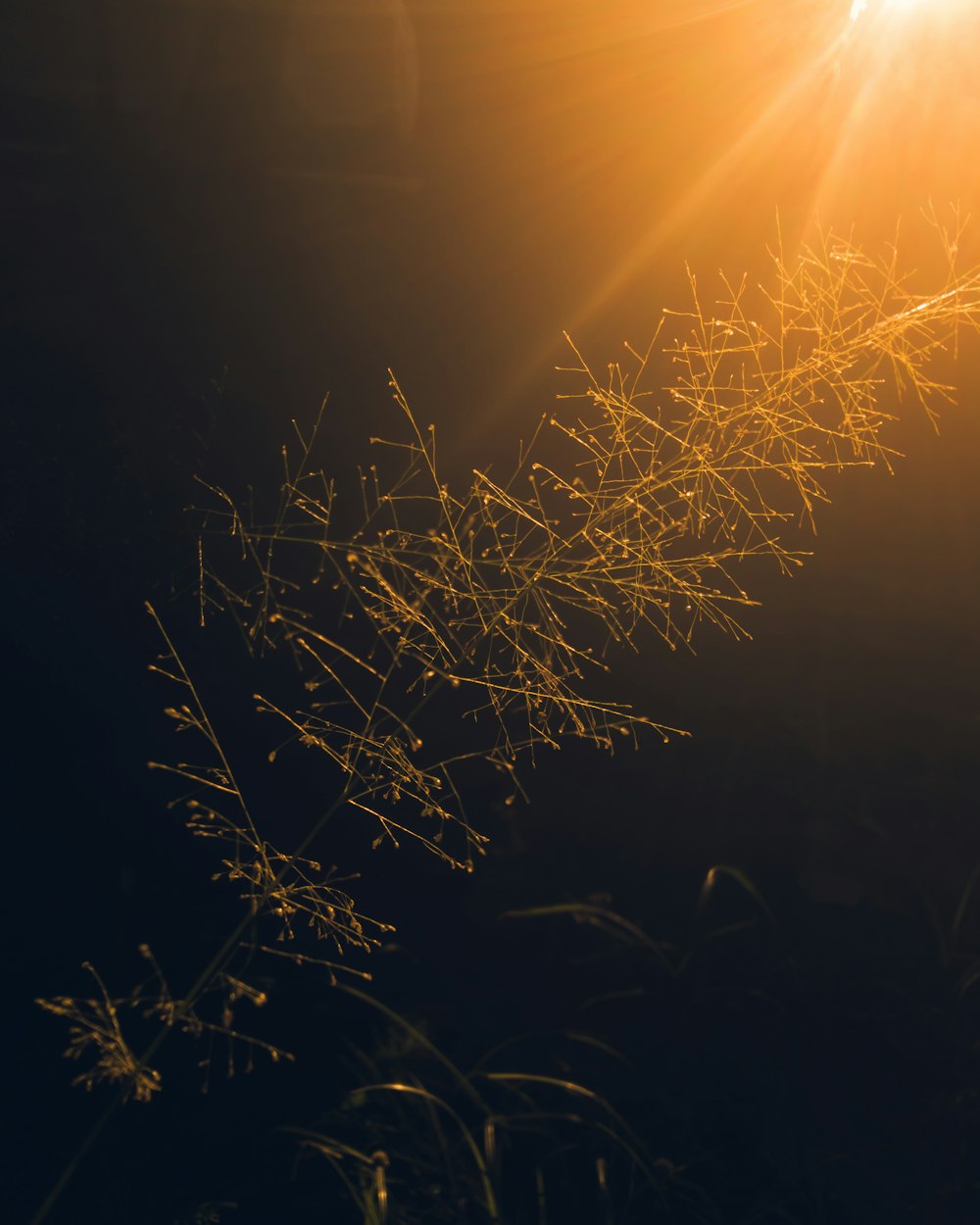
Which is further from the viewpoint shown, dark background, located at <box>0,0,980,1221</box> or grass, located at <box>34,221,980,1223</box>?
dark background, located at <box>0,0,980,1221</box>

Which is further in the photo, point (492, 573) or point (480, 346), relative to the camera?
point (480, 346)

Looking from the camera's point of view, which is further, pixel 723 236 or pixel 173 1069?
pixel 723 236

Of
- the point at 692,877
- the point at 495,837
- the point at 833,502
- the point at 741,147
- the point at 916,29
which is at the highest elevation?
the point at 916,29

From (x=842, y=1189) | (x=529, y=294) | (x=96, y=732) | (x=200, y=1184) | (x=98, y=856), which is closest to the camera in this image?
(x=200, y=1184)

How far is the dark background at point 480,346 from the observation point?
59.6 inches

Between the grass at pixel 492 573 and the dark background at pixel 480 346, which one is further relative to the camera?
the dark background at pixel 480 346

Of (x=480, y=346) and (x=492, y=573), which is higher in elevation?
(x=480, y=346)

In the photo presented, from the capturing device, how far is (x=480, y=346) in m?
1.74

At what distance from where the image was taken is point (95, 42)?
1.60m

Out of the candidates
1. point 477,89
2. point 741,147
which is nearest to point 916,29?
point 741,147

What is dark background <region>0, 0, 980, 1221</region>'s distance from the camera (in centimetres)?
151

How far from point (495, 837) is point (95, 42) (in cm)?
150

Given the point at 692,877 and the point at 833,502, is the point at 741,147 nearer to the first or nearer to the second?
the point at 833,502

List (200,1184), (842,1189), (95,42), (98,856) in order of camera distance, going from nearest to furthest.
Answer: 1. (200,1184)
2. (842,1189)
3. (98,856)
4. (95,42)
